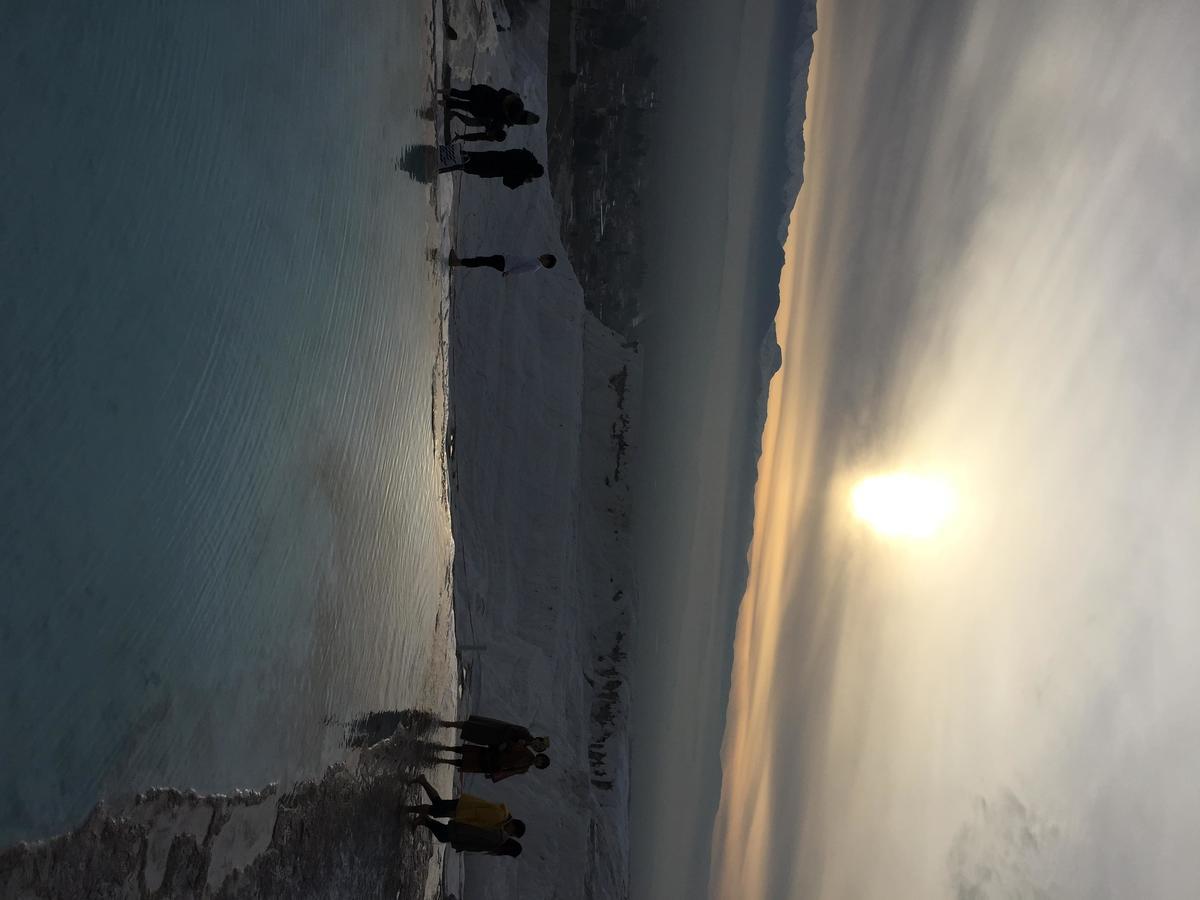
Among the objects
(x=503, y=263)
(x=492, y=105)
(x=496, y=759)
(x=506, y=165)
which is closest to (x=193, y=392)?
(x=506, y=165)

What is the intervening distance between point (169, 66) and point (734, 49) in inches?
405

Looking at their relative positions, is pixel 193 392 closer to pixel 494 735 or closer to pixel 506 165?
pixel 506 165

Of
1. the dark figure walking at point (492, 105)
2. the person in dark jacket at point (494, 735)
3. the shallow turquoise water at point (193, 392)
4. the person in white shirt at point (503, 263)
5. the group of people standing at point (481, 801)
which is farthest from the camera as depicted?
the person in white shirt at point (503, 263)

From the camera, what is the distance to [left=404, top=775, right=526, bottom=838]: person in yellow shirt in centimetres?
702

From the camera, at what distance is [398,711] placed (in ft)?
22.7

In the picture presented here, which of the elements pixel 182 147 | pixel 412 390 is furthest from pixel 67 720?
pixel 412 390

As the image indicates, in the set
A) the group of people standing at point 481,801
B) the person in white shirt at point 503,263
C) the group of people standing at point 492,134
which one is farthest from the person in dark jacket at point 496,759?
the person in white shirt at point 503,263

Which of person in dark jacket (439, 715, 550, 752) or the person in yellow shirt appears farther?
person in dark jacket (439, 715, 550, 752)

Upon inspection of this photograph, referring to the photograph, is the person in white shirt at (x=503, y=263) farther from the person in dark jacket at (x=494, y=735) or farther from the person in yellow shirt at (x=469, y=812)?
the person in yellow shirt at (x=469, y=812)

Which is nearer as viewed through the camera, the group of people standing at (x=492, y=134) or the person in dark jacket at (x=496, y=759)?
the person in dark jacket at (x=496, y=759)

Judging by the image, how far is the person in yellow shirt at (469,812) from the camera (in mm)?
7016

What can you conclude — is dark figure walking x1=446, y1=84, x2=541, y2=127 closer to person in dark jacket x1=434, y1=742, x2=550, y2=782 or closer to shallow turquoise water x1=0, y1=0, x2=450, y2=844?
shallow turquoise water x1=0, y1=0, x2=450, y2=844

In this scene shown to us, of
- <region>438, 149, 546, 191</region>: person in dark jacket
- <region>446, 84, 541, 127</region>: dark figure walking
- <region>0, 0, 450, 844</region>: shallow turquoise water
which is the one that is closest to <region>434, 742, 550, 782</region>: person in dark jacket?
<region>0, 0, 450, 844</region>: shallow turquoise water

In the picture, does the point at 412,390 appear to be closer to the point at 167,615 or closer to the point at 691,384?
the point at 167,615
